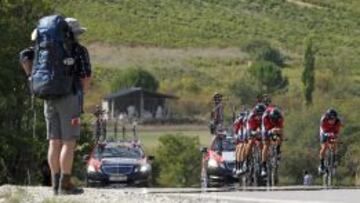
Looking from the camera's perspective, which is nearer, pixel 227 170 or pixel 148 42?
pixel 227 170

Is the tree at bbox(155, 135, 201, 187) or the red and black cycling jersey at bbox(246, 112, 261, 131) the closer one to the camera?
the red and black cycling jersey at bbox(246, 112, 261, 131)

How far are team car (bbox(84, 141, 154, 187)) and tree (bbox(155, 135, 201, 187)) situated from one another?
58723 millimetres

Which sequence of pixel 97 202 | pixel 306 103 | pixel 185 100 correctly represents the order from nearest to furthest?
pixel 97 202, pixel 306 103, pixel 185 100

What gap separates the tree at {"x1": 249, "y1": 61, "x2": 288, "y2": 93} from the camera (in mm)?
118206

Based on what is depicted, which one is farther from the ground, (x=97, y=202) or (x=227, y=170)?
(x=97, y=202)

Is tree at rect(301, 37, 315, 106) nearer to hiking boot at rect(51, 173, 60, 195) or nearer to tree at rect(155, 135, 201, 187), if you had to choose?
tree at rect(155, 135, 201, 187)

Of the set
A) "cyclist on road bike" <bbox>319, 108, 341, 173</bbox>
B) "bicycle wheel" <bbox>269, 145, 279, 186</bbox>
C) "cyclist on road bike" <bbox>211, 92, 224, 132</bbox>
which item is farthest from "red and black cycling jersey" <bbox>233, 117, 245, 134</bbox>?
"cyclist on road bike" <bbox>211, 92, 224, 132</bbox>

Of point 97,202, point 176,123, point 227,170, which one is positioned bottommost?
point 176,123

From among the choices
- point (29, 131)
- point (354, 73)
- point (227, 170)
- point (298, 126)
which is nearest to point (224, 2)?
point (354, 73)

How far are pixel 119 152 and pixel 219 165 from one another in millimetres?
2679

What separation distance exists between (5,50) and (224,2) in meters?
99.6

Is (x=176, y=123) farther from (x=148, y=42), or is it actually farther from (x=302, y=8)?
(x=302, y=8)

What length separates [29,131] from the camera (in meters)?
51.9

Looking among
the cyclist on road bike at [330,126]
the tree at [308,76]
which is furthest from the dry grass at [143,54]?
the cyclist on road bike at [330,126]
